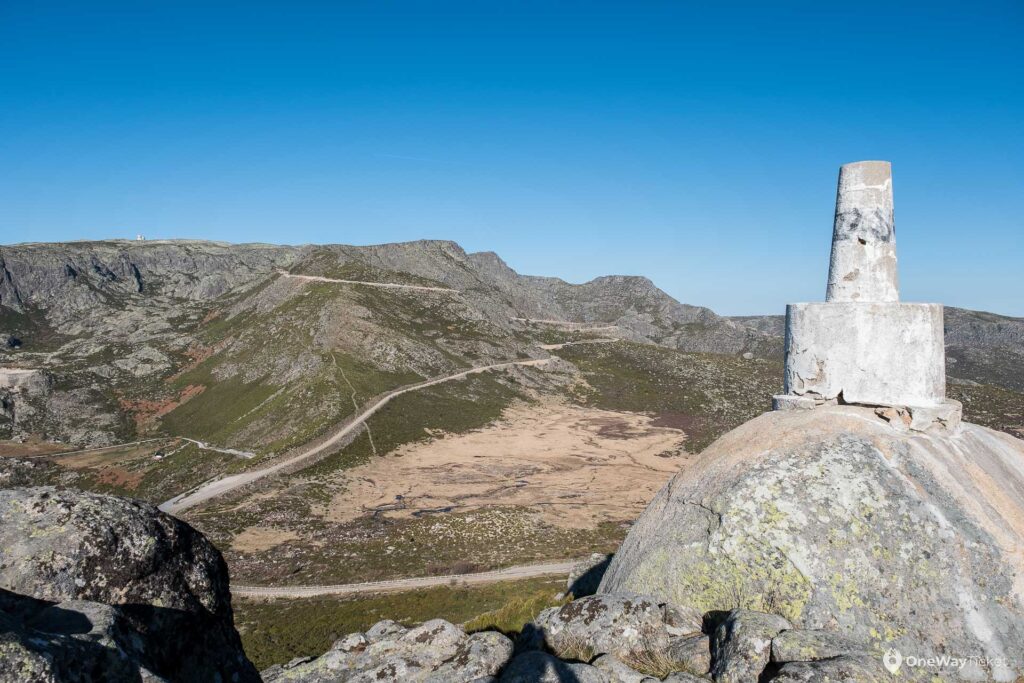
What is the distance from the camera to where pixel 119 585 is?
7109mm

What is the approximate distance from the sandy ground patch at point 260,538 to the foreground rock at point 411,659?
3783cm

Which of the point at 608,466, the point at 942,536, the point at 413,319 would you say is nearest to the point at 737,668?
the point at 942,536

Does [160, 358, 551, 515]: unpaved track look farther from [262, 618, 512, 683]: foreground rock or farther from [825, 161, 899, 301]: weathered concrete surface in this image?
[825, 161, 899, 301]: weathered concrete surface

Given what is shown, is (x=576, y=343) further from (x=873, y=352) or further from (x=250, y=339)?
(x=873, y=352)

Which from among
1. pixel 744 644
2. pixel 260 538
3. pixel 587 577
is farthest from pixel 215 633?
pixel 260 538

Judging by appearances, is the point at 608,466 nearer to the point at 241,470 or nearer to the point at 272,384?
the point at 241,470

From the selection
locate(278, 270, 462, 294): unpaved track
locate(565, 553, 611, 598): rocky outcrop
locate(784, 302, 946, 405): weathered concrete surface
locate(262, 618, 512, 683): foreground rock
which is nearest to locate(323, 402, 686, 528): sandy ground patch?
locate(565, 553, 611, 598): rocky outcrop

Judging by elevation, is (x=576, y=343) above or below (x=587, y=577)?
above

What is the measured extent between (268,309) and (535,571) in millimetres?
115744

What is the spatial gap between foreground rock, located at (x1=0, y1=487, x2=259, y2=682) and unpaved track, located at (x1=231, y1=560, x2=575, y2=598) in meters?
31.0

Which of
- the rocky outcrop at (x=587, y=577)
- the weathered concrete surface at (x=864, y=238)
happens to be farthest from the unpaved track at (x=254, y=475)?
the weathered concrete surface at (x=864, y=238)

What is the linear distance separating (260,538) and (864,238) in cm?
4576

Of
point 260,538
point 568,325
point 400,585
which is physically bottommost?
point 400,585

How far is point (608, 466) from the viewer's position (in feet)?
232
